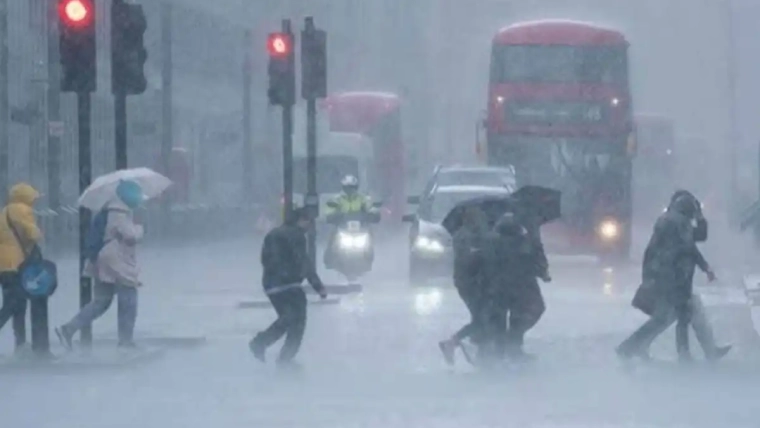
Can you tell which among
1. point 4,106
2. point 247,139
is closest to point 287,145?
point 4,106

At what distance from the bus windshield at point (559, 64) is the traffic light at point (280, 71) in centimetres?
1181

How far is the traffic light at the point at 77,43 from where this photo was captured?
62.1 ft

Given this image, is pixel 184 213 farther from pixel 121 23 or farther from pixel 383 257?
pixel 121 23

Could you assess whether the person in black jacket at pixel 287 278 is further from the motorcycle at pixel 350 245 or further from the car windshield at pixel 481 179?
the car windshield at pixel 481 179

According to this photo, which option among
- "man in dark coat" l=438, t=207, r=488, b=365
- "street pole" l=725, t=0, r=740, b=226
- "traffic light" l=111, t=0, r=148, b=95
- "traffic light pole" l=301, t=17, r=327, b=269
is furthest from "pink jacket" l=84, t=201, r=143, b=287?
"street pole" l=725, t=0, r=740, b=226

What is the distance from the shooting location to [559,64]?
38375mm

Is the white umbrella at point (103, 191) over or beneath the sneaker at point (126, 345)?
over

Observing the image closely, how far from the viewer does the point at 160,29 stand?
57.6 meters

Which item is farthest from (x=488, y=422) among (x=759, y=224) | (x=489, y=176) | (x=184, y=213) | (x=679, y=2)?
(x=679, y=2)

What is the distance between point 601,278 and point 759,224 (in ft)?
24.6

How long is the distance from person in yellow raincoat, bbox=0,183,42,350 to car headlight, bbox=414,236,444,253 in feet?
45.6

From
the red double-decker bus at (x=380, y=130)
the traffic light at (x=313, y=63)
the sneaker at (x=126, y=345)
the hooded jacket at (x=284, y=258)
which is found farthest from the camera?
the red double-decker bus at (x=380, y=130)

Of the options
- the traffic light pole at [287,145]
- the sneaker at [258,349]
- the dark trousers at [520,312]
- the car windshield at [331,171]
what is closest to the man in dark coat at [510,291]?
the dark trousers at [520,312]

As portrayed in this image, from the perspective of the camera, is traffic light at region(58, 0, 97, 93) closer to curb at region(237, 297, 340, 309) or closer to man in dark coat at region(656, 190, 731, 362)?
man in dark coat at region(656, 190, 731, 362)
